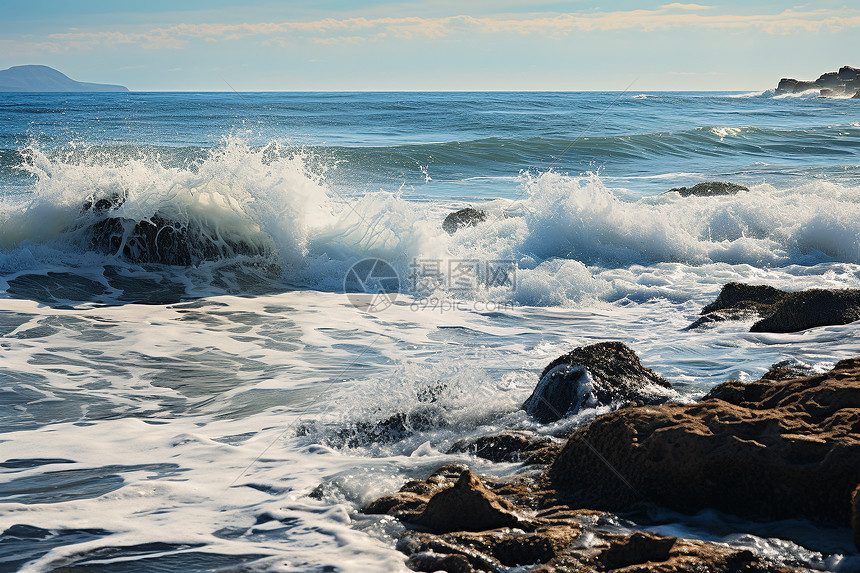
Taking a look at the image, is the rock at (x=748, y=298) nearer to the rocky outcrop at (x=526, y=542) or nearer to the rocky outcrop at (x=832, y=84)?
the rocky outcrop at (x=526, y=542)

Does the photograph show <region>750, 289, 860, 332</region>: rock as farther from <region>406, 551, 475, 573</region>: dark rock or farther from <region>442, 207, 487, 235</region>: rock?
<region>442, 207, 487, 235</region>: rock

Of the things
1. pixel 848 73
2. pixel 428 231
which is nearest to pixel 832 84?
pixel 848 73

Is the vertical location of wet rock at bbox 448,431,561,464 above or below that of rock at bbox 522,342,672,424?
below

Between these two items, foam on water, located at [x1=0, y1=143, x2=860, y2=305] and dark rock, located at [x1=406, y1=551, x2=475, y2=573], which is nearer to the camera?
dark rock, located at [x1=406, y1=551, x2=475, y2=573]

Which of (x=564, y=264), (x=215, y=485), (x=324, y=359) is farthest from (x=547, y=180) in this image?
(x=215, y=485)

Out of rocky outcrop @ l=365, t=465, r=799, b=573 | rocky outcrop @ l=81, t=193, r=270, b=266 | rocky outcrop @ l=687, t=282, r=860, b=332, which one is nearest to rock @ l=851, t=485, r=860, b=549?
rocky outcrop @ l=365, t=465, r=799, b=573

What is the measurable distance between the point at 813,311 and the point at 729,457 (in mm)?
3441

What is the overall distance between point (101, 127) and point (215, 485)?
26.7 meters

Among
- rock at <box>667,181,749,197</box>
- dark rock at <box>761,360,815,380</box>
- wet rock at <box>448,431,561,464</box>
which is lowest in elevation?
→ wet rock at <box>448,431,561,464</box>

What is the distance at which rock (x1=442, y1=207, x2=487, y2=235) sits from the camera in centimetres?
1093

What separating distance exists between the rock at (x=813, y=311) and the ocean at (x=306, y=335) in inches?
6.3

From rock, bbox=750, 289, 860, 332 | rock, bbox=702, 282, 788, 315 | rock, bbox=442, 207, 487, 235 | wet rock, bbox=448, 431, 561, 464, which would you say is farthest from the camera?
rock, bbox=442, 207, 487, 235

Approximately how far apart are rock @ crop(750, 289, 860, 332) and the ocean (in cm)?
16

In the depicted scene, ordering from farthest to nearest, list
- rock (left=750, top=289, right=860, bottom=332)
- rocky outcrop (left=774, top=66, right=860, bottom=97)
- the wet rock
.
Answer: rocky outcrop (left=774, top=66, right=860, bottom=97)
rock (left=750, top=289, right=860, bottom=332)
the wet rock
